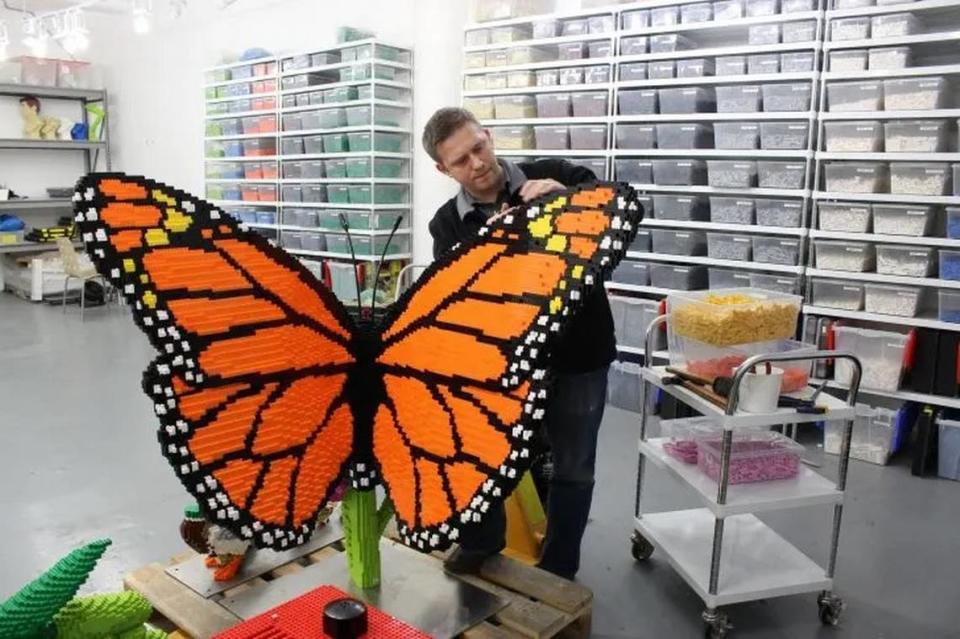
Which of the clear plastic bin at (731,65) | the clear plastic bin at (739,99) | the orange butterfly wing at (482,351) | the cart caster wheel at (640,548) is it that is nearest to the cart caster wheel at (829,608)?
the cart caster wheel at (640,548)

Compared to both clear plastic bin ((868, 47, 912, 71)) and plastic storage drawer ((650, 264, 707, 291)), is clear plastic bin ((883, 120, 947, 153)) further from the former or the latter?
plastic storage drawer ((650, 264, 707, 291))

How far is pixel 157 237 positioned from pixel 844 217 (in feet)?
11.6

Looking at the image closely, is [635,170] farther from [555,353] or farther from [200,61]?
[200,61]

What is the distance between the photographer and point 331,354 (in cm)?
146

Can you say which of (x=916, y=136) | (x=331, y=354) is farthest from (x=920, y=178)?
(x=331, y=354)

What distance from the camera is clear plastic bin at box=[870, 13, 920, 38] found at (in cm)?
357

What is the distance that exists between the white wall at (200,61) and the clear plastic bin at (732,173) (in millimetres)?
2071

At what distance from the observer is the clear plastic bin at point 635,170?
4492mm

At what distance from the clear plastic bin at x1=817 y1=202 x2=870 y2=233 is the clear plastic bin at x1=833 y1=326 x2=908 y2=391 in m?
0.51

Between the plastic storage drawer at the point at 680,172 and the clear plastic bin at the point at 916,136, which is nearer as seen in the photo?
the clear plastic bin at the point at 916,136

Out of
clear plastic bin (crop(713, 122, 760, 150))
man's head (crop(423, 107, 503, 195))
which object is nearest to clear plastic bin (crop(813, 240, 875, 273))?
clear plastic bin (crop(713, 122, 760, 150))

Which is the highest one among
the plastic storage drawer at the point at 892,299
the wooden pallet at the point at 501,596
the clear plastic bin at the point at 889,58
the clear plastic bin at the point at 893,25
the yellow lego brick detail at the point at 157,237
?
the clear plastic bin at the point at 893,25

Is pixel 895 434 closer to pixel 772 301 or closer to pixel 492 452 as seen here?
pixel 772 301

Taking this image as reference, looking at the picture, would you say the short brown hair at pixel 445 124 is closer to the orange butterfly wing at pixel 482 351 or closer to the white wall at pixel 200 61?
the orange butterfly wing at pixel 482 351
